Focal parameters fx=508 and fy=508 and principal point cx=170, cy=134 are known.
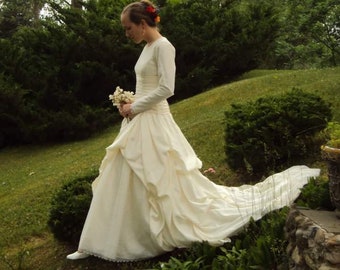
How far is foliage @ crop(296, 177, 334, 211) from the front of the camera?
4012 mm

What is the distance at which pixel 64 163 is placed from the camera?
11547 millimetres

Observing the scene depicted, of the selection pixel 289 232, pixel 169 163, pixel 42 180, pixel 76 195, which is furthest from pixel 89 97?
pixel 289 232

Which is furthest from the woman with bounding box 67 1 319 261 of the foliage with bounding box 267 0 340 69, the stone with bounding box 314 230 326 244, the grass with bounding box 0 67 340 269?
the foliage with bounding box 267 0 340 69

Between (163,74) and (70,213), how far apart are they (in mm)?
1896

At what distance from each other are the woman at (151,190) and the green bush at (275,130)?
1.67 metres

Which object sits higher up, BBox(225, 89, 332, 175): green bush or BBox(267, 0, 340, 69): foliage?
BBox(267, 0, 340, 69): foliage

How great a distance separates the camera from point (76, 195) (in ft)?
18.5

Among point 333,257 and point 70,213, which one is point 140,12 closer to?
point 70,213

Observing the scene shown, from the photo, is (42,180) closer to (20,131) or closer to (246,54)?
(20,131)

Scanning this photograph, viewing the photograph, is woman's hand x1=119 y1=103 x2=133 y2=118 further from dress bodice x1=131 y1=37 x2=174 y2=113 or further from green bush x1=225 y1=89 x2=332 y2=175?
green bush x1=225 y1=89 x2=332 y2=175

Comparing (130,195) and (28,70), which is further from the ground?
(28,70)

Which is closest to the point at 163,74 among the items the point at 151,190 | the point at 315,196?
the point at 151,190

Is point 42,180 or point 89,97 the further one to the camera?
point 89,97

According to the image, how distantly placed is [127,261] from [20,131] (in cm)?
1090
